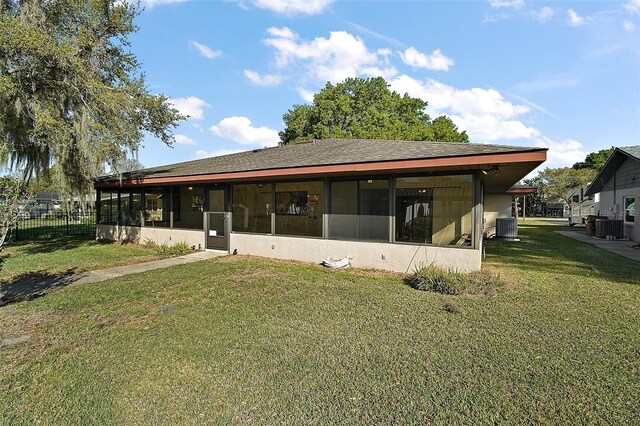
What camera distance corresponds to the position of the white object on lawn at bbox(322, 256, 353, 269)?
7.62m

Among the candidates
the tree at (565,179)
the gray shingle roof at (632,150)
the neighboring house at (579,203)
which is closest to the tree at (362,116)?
the neighboring house at (579,203)

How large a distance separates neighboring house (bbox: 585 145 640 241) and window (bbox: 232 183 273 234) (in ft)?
44.8

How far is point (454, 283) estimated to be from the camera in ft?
18.4

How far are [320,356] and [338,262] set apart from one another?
4401 millimetres

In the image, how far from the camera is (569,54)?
10.3m

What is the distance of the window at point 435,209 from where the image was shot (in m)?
6.79

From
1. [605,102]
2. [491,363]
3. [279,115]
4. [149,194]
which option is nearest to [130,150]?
[149,194]

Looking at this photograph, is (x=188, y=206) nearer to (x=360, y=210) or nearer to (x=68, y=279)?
(x=68, y=279)

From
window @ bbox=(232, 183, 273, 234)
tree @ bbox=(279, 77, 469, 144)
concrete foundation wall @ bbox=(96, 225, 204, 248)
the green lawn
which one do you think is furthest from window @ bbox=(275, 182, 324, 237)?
tree @ bbox=(279, 77, 469, 144)

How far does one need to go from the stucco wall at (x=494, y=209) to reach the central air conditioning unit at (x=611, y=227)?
3.75m

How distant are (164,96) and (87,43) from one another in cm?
252

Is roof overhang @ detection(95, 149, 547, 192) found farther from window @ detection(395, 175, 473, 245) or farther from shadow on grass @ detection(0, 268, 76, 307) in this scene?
shadow on grass @ detection(0, 268, 76, 307)

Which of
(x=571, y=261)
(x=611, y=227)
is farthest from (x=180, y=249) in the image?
(x=611, y=227)

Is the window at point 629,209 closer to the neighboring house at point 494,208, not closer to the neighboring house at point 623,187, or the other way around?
the neighboring house at point 623,187
